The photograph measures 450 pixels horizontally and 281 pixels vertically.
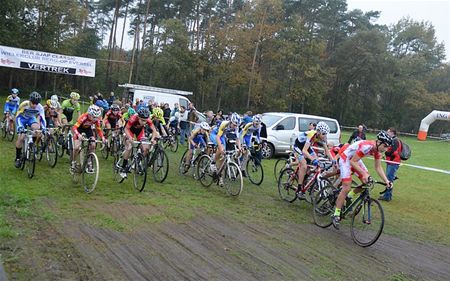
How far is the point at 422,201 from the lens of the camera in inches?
459

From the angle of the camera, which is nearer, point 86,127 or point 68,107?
point 86,127

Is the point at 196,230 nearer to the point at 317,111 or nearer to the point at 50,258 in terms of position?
the point at 50,258

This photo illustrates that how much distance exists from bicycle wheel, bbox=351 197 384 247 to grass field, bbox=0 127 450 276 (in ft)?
3.86

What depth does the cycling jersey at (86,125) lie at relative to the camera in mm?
9266

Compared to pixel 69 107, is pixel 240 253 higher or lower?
lower

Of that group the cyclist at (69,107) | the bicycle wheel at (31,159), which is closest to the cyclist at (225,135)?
the bicycle wheel at (31,159)

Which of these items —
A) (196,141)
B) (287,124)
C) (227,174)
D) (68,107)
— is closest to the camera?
(227,174)

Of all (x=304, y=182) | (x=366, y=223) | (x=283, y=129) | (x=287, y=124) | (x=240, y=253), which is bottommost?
(x=240, y=253)

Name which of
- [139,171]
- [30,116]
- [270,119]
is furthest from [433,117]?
[30,116]

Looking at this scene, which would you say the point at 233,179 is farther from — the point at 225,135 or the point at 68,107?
the point at 68,107

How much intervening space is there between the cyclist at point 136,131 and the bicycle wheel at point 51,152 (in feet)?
7.80

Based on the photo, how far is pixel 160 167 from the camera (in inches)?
406

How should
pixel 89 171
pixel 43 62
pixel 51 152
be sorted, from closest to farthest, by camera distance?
pixel 89 171
pixel 51 152
pixel 43 62

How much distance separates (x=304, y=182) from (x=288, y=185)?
596 mm
